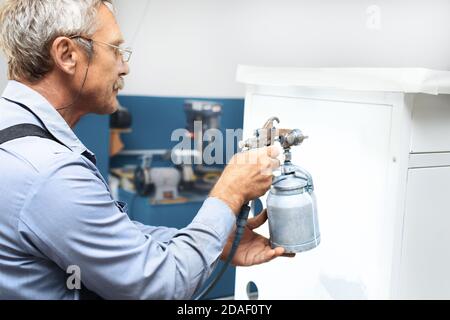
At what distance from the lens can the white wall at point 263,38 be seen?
135cm

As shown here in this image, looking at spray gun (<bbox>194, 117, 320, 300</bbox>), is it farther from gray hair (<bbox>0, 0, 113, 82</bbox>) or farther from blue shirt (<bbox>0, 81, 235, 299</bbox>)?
gray hair (<bbox>0, 0, 113, 82</bbox>)

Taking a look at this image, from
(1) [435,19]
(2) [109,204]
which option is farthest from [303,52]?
(2) [109,204]

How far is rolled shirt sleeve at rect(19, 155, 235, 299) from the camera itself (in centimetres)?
66

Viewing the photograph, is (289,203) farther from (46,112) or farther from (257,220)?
(46,112)

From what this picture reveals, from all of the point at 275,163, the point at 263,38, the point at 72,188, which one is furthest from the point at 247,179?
the point at 263,38

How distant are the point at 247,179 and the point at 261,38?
4.88 feet

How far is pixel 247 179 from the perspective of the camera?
2.66 feet

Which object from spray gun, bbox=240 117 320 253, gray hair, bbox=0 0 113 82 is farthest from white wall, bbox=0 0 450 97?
gray hair, bbox=0 0 113 82

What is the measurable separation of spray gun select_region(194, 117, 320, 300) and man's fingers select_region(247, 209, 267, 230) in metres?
0.10

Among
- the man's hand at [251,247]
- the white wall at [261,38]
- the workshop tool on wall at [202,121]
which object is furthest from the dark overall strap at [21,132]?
the workshop tool on wall at [202,121]

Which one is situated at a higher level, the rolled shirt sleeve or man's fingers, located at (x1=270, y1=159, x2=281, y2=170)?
man's fingers, located at (x1=270, y1=159, x2=281, y2=170)

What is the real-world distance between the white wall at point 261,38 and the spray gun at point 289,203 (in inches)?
28.2
